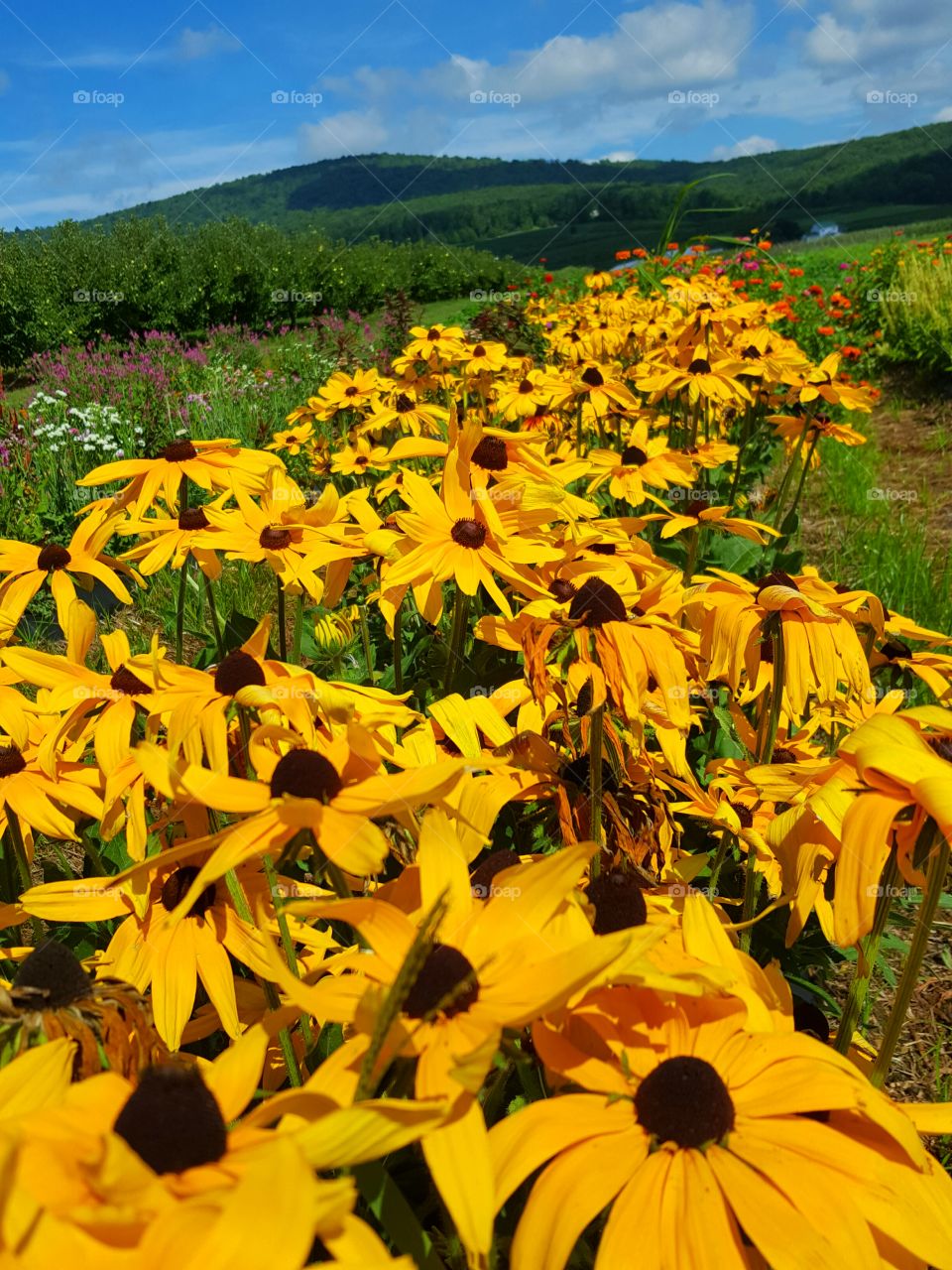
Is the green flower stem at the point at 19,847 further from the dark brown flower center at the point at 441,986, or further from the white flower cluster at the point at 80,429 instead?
the white flower cluster at the point at 80,429

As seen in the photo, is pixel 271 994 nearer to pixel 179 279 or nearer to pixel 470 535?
pixel 470 535

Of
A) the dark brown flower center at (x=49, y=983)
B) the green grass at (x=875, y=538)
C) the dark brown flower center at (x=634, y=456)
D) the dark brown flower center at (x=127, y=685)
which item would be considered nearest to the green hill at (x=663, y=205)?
the green grass at (x=875, y=538)

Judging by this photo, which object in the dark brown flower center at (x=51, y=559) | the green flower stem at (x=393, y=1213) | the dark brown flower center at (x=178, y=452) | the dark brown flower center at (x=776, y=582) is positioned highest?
the dark brown flower center at (x=178, y=452)

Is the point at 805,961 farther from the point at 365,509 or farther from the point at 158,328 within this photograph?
the point at 158,328

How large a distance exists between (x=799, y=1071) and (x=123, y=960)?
960 mm

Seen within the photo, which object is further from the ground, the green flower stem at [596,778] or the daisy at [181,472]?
the daisy at [181,472]

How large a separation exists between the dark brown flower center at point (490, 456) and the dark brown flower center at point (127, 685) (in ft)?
3.68

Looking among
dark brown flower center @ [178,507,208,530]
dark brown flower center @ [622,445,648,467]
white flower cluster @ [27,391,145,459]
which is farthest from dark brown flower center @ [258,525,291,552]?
white flower cluster @ [27,391,145,459]

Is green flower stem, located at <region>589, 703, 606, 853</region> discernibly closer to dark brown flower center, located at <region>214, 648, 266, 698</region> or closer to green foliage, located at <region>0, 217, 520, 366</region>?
dark brown flower center, located at <region>214, 648, 266, 698</region>

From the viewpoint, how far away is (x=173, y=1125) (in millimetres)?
688

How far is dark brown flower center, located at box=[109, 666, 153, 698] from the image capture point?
1.75 m

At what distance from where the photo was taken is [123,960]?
1358mm

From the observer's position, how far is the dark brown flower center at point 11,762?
1.70 metres

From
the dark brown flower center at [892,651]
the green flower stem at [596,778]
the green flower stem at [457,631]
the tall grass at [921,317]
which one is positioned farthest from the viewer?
the tall grass at [921,317]
